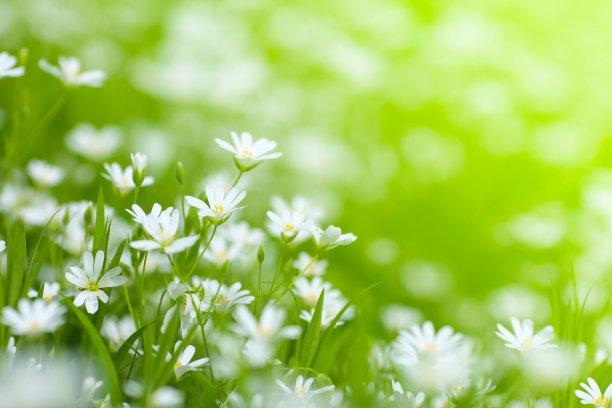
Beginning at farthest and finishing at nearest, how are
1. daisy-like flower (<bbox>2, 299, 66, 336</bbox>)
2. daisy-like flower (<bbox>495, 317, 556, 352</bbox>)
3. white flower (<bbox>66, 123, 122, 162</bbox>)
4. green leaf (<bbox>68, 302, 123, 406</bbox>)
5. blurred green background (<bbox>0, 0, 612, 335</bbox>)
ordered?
1. blurred green background (<bbox>0, 0, 612, 335</bbox>)
2. white flower (<bbox>66, 123, 122, 162</bbox>)
3. daisy-like flower (<bbox>495, 317, 556, 352</bbox>)
4. green leaf (<bbox>68, 302, 123, 406</bbox>)
5. daisy-like flower (<bbox>2, 299, 66, 336</bbox>)

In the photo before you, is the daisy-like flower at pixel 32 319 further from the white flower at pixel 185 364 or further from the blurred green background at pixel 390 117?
the blurred green background at pixel 390 117

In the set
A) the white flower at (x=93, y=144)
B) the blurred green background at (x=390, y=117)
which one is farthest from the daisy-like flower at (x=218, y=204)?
the white flower at (x=93, y=144)

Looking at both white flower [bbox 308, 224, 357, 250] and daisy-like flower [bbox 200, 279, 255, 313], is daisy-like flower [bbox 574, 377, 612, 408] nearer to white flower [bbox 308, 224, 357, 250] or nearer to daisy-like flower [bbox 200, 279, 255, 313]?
white flower [bbox 308, 224, 357, 250]

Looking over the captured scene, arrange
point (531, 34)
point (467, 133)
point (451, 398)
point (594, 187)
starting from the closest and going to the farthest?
point (451, 398)
point (594, 187)
point (467, 133)
point (531, 34)

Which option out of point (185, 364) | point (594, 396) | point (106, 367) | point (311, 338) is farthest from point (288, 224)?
point (594, 396)

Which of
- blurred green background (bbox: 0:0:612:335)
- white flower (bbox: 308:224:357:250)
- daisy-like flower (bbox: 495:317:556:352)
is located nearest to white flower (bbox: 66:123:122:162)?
blurred green background (bbox: 0:0:612:335)

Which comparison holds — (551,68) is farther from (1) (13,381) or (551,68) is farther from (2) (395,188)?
(1) (13,381)

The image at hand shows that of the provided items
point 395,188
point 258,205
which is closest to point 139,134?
point 258,205
